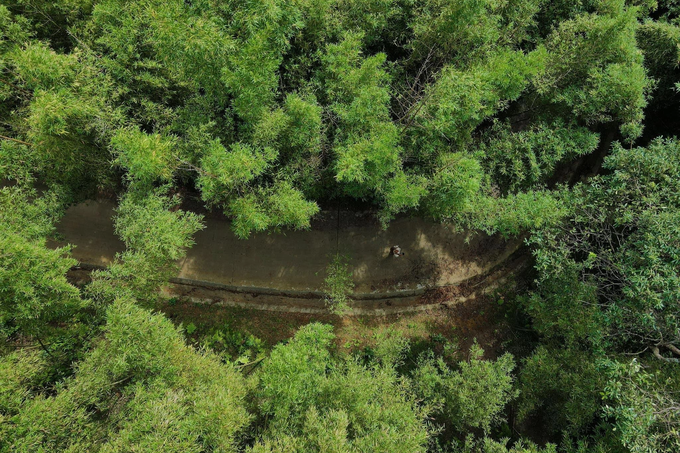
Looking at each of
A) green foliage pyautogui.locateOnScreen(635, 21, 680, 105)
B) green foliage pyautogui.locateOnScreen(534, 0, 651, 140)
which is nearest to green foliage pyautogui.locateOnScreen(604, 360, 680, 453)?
green foliage pyautogui.locateOnScreen(534, 0, 651, 140)

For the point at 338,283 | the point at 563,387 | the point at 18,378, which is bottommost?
the point at 563,387

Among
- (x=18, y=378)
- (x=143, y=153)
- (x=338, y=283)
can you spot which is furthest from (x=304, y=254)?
(x=18, y=378)

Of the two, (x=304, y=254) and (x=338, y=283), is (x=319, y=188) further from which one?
(x=338, y=283)

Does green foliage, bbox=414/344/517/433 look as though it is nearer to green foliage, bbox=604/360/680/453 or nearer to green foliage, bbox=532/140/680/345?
green foliage, bbox=604/360/680/453

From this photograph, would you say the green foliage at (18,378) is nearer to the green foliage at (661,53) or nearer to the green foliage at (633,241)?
the green foliage at (633,241)

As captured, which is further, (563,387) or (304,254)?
(304,254)
